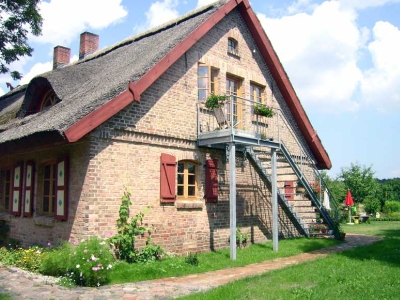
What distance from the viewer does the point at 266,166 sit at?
14.9m

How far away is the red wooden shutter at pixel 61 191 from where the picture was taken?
990 centimetres

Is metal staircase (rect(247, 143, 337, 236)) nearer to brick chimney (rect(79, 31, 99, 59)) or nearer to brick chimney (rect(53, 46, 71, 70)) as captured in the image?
brick chimney (rect(79, 31, 99, 59))

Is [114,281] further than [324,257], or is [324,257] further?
[324,257]

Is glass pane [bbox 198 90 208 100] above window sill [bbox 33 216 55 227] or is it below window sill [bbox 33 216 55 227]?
above

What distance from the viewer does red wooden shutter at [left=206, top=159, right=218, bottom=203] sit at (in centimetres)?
1216

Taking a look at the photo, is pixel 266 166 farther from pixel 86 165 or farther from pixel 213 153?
pixel 86 165

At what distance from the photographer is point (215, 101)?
38.2 ft

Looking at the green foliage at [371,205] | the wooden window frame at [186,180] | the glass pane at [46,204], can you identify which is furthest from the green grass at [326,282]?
the green foliage at [371,205]

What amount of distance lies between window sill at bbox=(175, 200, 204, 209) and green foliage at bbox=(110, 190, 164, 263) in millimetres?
1426

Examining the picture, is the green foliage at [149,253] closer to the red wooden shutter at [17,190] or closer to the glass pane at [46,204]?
the glass pane at [46,204]

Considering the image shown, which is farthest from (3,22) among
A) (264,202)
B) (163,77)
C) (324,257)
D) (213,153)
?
(324,257)

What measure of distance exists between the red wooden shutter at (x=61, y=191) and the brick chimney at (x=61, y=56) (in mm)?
11626

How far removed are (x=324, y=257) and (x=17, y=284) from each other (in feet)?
24.4

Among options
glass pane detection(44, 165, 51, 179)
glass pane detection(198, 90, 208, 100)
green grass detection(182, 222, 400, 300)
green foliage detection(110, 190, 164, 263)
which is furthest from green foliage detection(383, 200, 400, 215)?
glass pane detection(44, 165, 51, 179)
